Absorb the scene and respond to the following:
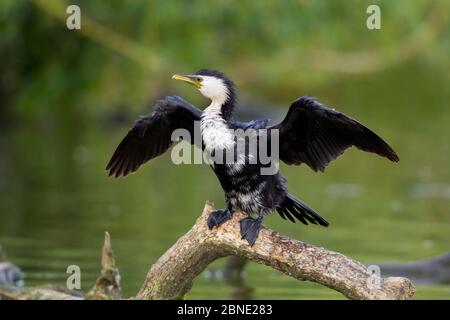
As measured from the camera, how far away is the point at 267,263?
6988 mm

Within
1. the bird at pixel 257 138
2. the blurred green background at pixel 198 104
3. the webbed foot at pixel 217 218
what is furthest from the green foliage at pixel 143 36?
the webbed foot at pixel 217 218

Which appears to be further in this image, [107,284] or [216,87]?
[107,284]

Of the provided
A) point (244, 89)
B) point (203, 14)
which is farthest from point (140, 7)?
point (244, 89)

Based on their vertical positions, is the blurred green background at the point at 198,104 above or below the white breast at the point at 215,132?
above

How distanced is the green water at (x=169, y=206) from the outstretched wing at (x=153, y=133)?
1.74 meters

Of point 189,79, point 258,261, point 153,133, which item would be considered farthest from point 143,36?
point 258,261

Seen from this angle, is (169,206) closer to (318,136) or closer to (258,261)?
(318,136)

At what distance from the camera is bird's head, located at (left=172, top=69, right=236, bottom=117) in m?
7.34

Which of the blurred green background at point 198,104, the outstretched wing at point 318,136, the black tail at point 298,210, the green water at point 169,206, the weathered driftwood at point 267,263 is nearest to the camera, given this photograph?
the weathered driftwood at point 267,263

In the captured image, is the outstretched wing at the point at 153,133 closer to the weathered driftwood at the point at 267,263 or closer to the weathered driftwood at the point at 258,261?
the weathered driftwood at the point at 258,261

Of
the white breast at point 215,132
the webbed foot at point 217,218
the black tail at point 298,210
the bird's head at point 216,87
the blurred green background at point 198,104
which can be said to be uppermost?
the blurred green background at point 198,104

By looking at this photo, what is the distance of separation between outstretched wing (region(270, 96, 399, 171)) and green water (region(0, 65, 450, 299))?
6.68 feet

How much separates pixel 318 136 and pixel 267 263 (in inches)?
36.1

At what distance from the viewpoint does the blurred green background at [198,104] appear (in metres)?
11.8
